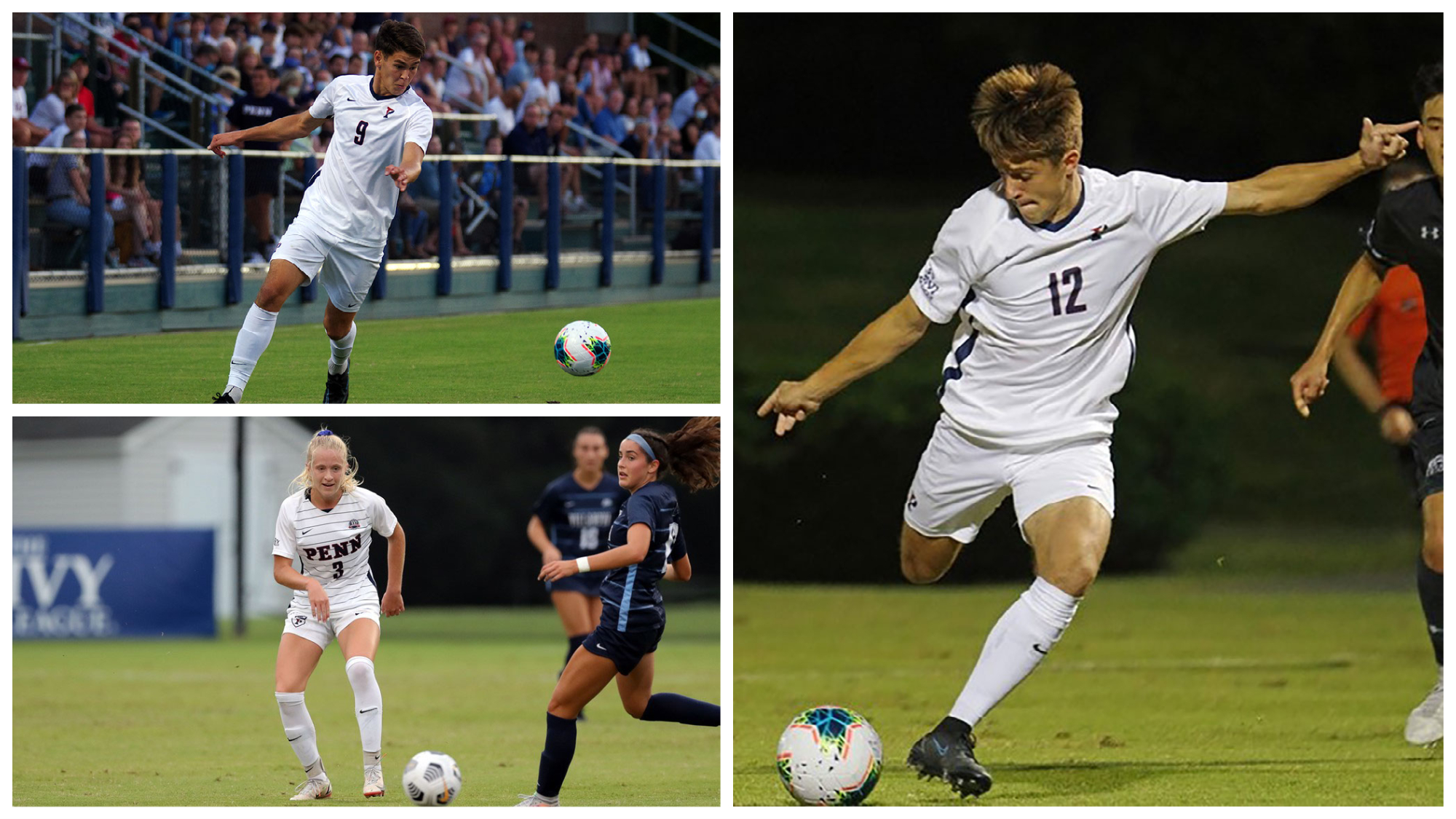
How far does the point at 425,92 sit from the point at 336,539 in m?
9.47

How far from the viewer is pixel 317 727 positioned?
897 cm

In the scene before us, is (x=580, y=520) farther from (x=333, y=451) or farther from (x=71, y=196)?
(x=71, y=196)

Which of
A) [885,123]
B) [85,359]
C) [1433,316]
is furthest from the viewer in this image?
[885,123]

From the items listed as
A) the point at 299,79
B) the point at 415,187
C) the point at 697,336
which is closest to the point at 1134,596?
the point at 697,336

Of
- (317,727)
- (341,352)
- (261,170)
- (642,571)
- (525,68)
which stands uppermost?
(525,68)

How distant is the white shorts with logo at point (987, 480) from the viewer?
5.30 metres

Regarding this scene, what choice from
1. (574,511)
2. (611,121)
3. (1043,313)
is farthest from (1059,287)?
(611,121)

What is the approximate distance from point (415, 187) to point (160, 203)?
1.75 metres

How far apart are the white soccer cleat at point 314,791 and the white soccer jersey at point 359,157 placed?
2.44 metres

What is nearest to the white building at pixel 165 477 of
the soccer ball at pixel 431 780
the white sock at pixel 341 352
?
the white sock at pixel 341 352

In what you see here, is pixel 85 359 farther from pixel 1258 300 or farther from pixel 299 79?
pixel 1258 300

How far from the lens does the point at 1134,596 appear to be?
1362 cm

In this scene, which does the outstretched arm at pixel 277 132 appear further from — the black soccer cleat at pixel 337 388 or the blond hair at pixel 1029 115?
the blond hair at pixel 1029 115

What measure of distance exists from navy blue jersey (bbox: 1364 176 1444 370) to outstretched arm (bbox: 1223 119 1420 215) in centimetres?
54
